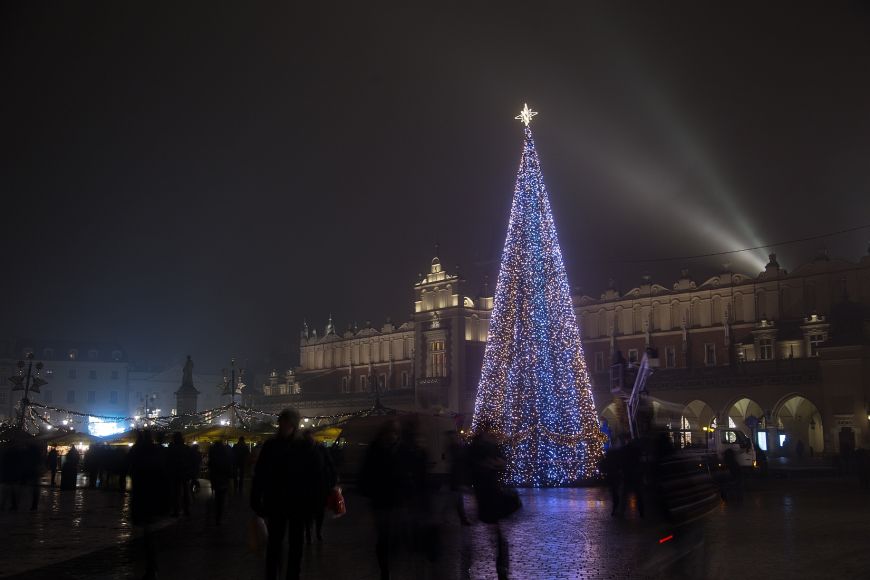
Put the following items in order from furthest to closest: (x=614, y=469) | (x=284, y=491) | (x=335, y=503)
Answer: (x=614, y=469) → (x=335, y=503) → (x=284, y=491)

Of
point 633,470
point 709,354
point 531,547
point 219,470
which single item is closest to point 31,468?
point 219,470

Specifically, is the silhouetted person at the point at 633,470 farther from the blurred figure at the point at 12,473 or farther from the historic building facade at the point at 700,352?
the blurred figure at the point at 12,473

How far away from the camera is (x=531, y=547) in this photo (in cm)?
1320

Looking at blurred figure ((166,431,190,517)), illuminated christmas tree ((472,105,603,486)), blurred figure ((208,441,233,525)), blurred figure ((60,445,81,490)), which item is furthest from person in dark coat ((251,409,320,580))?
blurred figure ((60,445,81,490))

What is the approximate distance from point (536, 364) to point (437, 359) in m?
49.9

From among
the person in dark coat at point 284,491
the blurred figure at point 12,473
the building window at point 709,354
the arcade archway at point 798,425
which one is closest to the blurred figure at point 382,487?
the person in dark coat at point 284,491

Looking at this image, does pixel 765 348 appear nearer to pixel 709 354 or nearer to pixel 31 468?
pixel 709 354

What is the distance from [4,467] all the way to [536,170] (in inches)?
725

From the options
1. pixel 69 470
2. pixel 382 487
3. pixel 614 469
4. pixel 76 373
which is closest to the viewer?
pixel 382 487

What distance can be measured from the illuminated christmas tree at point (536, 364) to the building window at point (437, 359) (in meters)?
47.2

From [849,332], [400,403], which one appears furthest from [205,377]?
[849,332]

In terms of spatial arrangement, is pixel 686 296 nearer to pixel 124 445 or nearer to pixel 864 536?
pixel 124 445

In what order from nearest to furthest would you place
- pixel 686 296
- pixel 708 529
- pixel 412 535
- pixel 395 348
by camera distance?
pixel 412 535, pixel 708 529, pixel 686 296, pixel 395 348

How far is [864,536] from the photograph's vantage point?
1389cm
